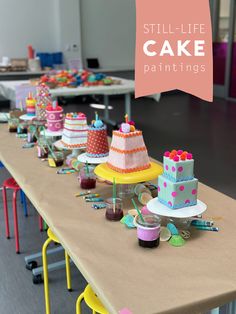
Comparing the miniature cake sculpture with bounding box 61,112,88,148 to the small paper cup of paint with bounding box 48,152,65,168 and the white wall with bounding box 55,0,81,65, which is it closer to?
the small paper cup of paint with bounding box 48,152,65,168

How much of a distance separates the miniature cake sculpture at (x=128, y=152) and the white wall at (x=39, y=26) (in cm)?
686

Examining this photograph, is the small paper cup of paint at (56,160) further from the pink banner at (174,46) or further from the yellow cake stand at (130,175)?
the pink banner at (174,46)

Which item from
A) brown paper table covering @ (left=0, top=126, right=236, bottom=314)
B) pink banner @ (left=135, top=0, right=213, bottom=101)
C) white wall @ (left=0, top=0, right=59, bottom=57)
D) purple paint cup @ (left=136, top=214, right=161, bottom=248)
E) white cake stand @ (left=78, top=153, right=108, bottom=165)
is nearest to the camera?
brown paper table covering @ (left=0, top=126, right=236, bottom=314)

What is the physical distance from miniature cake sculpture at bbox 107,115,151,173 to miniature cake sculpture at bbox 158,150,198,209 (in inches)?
7.9

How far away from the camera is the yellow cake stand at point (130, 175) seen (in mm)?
1427

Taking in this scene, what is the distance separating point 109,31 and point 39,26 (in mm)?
1514

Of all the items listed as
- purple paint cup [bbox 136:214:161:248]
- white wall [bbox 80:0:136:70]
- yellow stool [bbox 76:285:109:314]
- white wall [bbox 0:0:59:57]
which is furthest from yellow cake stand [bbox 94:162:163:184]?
white wall [bbox 80:0:136:70]

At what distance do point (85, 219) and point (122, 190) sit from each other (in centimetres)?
25

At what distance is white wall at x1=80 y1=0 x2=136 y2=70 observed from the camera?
8.27 m

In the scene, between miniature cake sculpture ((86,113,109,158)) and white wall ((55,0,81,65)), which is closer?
miniature cake sculpture ((86,113,109,158))

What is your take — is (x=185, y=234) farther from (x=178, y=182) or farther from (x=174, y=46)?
(x=174, y=46)

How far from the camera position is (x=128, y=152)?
147cm

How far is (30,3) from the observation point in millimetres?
7688

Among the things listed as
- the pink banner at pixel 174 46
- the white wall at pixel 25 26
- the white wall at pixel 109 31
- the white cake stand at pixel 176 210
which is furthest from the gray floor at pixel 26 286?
the white wall at pixel 109 31
